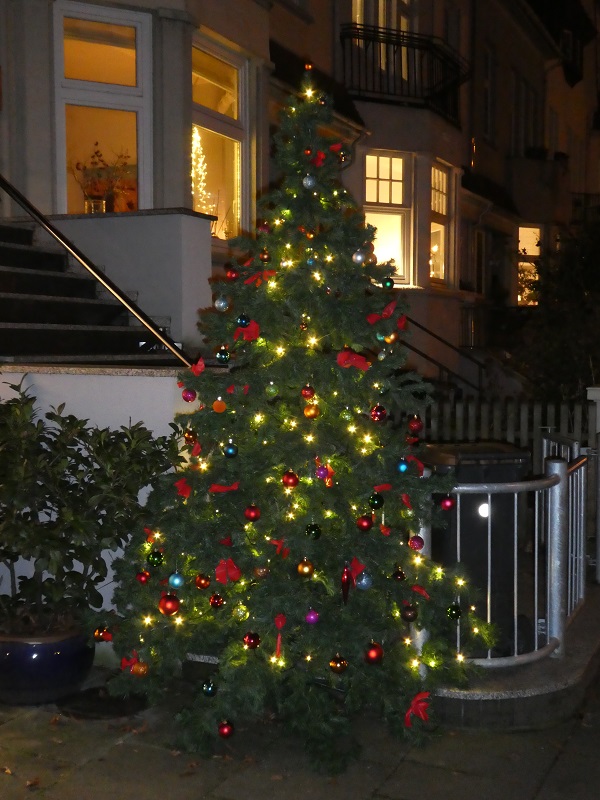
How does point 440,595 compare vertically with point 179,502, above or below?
below

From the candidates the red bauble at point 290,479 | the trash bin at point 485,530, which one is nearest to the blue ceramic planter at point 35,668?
the red bauble at point 290,479

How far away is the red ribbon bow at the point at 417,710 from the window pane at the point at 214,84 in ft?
25.7

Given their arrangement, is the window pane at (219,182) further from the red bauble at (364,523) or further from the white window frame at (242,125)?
the red bauble at (364,523)

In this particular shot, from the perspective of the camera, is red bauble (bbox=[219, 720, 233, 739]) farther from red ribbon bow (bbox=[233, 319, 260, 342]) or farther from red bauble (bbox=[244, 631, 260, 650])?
red ribbon bow (bbox=[233, 319, 260, 342])

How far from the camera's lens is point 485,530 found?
5219 mm

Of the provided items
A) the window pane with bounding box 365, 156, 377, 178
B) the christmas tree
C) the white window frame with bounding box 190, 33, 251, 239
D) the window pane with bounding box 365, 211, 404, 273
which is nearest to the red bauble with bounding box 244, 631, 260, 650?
the christmas tree

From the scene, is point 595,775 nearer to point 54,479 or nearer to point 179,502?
point 179,502

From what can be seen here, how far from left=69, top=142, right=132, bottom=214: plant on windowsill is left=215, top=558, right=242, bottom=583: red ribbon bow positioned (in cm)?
639

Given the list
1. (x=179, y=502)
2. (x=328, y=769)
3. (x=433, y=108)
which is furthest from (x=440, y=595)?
(x=433, y=108)

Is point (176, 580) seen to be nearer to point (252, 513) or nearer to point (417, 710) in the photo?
point (252, 513)

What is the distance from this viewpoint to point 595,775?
4.21 metres

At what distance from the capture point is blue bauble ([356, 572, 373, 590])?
4.50 metres

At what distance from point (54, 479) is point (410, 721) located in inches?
87.5

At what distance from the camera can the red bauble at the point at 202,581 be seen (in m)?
4.61
